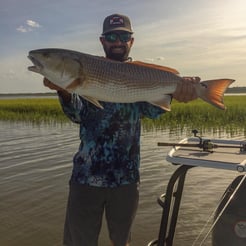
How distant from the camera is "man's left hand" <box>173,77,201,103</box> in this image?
299 cm

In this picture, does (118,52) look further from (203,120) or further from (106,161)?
(203,120)

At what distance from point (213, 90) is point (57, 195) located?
20.1 feet

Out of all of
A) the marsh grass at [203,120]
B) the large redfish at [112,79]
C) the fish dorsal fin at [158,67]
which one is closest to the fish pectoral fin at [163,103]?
the large redfish at [112,79]

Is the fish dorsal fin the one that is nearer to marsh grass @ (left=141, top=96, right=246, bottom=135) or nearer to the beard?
the beard

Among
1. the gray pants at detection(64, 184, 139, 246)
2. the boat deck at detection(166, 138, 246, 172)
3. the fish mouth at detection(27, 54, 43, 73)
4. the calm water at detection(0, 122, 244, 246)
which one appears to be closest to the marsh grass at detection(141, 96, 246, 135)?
the calm water at detection(0, 122, 244, 246)

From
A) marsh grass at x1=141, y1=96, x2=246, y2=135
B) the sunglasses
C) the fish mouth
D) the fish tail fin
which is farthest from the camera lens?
marsh grass at x1=141, y1=96, x2=246, y2=135

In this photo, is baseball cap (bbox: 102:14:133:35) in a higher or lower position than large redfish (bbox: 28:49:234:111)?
higher

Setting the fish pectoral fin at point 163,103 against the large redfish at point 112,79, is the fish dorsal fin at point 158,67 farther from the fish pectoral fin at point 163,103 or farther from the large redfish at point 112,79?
the fish pectoral fin at point 163,103

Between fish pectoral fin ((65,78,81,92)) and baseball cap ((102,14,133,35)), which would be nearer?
fish pectoral fin ((65,78,81,92))

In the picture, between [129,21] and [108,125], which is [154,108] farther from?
[129,21]

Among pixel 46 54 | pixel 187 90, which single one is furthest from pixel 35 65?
pixel 187 90

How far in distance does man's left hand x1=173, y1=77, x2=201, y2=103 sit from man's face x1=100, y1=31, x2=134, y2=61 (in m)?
0.63

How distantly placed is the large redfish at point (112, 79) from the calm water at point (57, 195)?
352 cm

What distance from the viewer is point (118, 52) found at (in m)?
3.36
